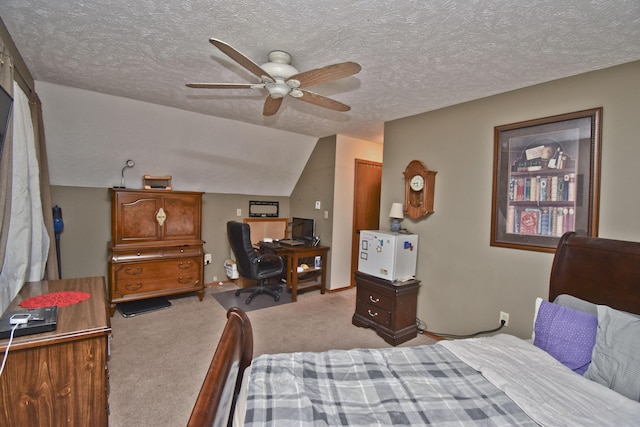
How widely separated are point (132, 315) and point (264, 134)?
2.80m

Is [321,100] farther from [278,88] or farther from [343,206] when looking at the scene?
[343,206]

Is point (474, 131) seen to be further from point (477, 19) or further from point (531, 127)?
point (477, 19)

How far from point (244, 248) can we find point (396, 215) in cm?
196

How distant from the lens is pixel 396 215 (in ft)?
10.6

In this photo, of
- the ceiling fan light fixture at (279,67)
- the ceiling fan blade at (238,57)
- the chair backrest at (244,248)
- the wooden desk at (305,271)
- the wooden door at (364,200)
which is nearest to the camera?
the ceiling fan blade at (238,57)

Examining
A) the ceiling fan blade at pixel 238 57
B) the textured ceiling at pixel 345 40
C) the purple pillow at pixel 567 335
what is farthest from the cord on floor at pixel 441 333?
the ceiling fan blade at pixel 238 57

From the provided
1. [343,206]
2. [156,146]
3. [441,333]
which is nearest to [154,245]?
[156,146]

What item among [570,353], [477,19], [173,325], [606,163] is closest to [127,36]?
[477,19]

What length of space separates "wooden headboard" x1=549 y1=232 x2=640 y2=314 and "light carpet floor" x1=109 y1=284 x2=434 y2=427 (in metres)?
1.50

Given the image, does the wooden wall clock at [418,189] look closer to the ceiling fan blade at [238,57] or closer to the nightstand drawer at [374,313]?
the nightstand drawer at [374,313]

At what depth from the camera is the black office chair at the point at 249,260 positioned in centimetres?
370

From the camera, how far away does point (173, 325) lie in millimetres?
3146

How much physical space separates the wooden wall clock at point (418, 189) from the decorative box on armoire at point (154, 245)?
2721 millimetres

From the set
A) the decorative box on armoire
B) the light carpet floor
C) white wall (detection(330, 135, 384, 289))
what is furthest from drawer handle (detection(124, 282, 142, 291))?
white wall (detection(330, 135, 384, 289))
